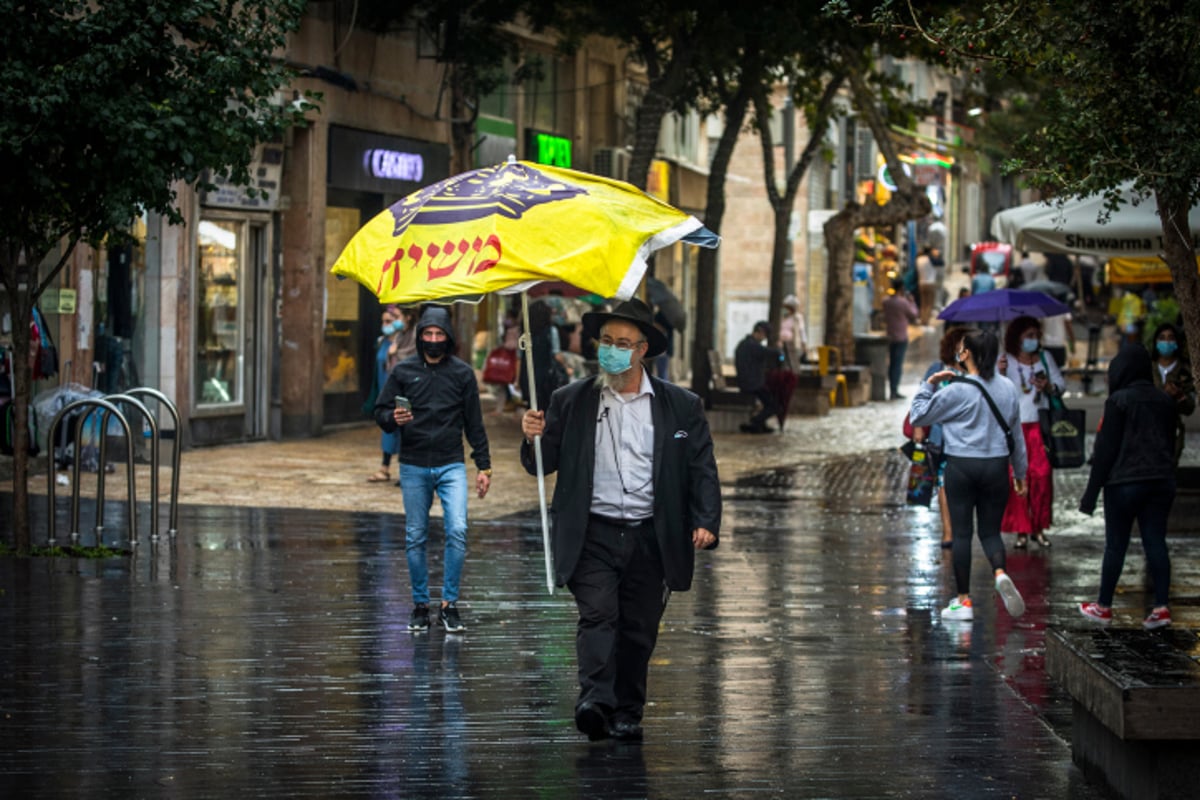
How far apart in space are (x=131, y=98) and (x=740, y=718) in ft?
20.3

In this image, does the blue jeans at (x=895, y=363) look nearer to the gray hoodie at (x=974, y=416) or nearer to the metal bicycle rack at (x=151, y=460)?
the metal bicycle rack at (x=151, y=460)

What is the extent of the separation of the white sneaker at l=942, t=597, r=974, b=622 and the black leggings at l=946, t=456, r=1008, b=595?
93 millimetres

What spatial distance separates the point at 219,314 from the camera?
23219 mm

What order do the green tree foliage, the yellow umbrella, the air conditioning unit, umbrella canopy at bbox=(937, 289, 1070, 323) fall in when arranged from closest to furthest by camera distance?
the yellow umbrella < the green tree foliage < umbrella canopy at bbox=(937, 289, 1070, 323) < the air conditioning unit

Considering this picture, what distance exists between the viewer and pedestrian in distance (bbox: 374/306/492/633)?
10.9 meters

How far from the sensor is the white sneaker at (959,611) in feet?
38.8

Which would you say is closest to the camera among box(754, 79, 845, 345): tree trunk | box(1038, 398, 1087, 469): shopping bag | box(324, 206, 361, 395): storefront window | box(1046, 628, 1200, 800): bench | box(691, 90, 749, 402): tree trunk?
box(1046, 628, 1200, 800): bench

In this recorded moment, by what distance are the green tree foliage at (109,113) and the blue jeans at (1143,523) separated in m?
5.87

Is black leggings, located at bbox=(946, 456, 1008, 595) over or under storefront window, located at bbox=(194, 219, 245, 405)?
under

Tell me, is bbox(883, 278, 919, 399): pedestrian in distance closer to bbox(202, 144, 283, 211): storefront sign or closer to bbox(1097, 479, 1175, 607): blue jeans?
bbox(202, 144, 283, 211): storefront sign

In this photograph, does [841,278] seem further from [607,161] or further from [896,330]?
[607,161]

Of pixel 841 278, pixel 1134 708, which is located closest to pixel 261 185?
pixel 841 278

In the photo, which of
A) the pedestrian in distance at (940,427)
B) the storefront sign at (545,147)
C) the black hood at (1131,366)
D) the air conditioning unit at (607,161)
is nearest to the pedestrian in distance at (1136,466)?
the black hood at (1131,366)

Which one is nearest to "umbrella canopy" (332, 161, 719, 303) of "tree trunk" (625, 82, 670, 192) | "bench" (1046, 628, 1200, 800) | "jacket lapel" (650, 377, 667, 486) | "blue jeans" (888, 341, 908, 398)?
"jacket lapel" (650, 377, 667, 486)
